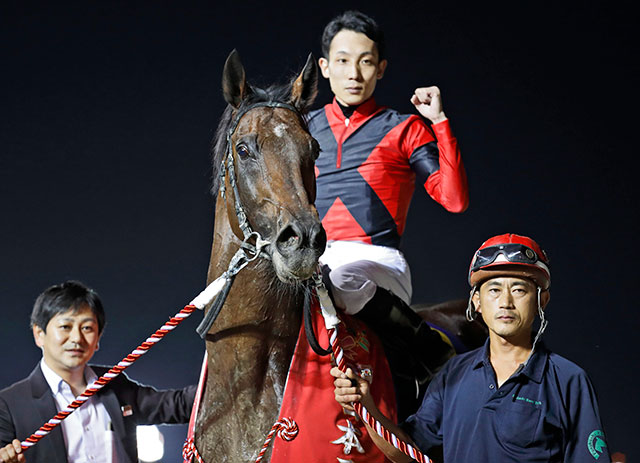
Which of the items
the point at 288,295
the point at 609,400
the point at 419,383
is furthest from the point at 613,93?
the point at 288,295

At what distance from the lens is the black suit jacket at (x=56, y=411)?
2.27 metres

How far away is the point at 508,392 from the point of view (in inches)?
66.6

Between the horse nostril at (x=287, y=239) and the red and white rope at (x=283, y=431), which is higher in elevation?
the horse nostril at (x=287, y=239)

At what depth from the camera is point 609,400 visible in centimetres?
433

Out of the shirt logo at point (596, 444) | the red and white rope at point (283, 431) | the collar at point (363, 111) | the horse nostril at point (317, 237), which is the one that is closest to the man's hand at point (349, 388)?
the red and white rope at point (283, 431)

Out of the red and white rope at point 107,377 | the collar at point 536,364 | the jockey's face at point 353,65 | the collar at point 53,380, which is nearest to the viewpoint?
the collar at point 536,364

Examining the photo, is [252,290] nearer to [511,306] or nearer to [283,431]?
[283,431]

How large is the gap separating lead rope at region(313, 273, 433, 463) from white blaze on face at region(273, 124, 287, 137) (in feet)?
1.27

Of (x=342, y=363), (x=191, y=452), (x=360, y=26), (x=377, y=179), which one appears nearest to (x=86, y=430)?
(x=191, y=452)

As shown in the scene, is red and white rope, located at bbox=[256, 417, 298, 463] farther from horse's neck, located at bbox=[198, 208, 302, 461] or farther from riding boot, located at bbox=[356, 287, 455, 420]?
riding boot, located at bbox=[356, 287, 455, 420]

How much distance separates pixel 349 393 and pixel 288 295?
0.35 meters

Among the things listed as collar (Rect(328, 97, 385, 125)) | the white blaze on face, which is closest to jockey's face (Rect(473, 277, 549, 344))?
the white blaze on face

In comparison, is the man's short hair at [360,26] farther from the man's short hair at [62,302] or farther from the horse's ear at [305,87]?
the man's short hair at [62,302]

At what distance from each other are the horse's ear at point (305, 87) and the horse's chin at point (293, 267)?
0.56 meters
